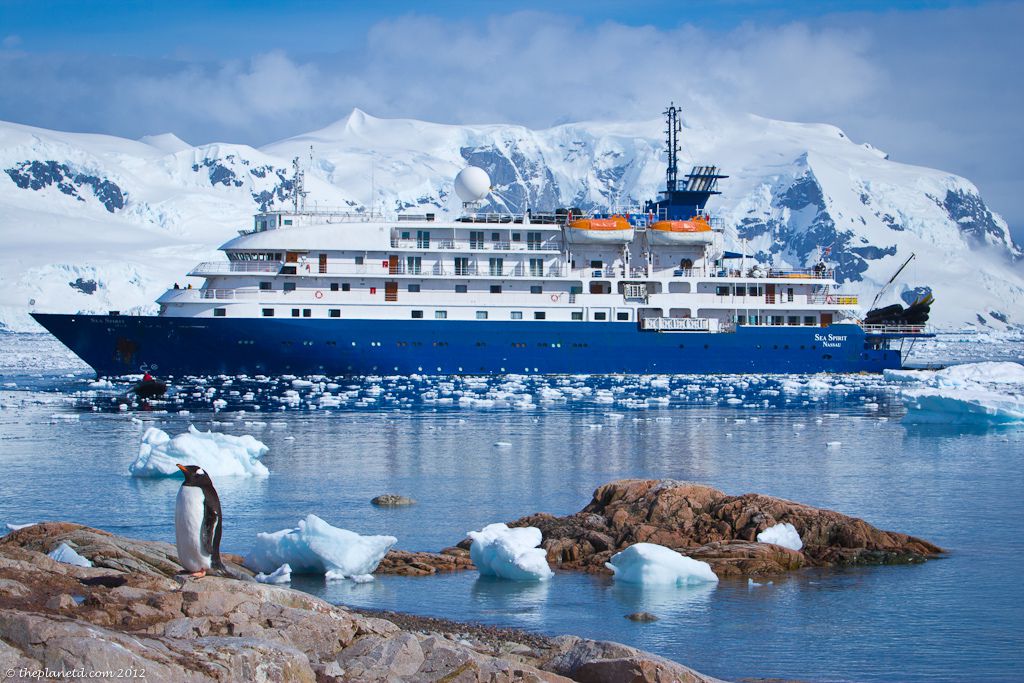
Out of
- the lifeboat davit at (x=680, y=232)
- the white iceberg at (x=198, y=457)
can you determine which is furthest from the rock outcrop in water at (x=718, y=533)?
the lifeboat davit at (x=680, y=232)

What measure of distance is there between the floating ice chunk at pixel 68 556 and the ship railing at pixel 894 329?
39.5 meters

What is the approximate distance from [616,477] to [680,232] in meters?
25.4

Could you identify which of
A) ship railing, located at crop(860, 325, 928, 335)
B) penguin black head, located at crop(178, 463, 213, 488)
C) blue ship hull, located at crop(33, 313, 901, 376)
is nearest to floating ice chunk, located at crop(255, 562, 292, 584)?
penguin black head, located at crop(178, 463, 213, 488)

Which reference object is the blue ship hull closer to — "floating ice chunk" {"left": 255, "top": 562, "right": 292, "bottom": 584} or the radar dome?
the radar dome

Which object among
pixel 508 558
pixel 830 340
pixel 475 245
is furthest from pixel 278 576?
pixel 830 340

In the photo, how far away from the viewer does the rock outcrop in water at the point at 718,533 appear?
13727 millimetres

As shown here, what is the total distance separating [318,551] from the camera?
13.1 m

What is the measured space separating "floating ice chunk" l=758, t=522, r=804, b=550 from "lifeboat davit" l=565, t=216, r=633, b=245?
29.3 meters

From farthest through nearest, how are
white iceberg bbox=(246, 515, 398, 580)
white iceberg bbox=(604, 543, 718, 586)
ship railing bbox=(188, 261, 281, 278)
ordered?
1. ship railing bbox=(188, 261, 281, 278)
2. white iceberg bbox=(246, 515, 398, 580)
3. white iceberg bbox=(604, 543, 718, 586)

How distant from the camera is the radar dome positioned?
46.7 meters

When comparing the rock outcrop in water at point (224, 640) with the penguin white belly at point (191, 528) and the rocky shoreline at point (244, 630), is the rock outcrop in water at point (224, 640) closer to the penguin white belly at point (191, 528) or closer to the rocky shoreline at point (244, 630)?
the rocky shoreline at point (244, 630)

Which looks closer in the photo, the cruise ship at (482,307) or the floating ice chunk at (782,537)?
the floating ice chunk at (782,537)

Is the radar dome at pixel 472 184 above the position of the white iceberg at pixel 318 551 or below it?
above

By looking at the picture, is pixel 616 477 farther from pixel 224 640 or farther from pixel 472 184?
pixel 472 184
